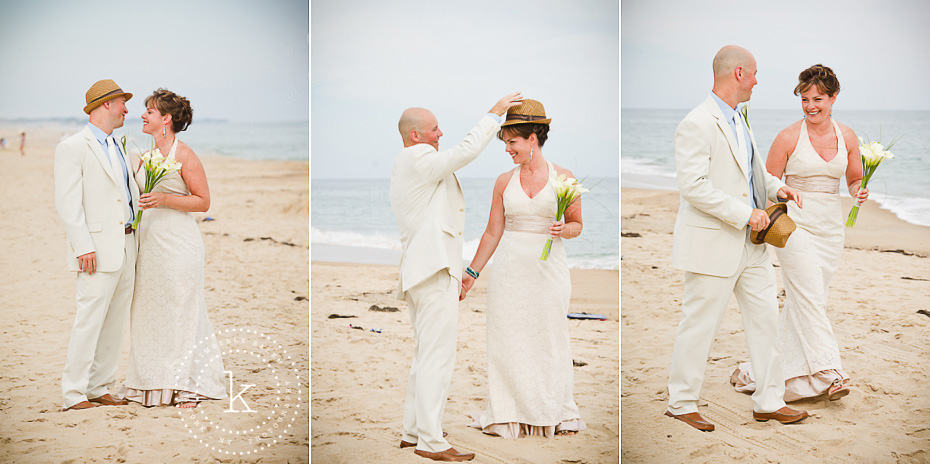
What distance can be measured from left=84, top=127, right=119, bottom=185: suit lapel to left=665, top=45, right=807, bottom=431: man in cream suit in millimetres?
3085

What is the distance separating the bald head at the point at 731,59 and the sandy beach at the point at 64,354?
9.93 feet

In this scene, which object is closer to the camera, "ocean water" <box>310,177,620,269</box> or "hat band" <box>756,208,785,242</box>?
"hat band" <box>756,208,785,242</box>

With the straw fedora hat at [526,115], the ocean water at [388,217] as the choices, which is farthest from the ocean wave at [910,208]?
the straw fedora hat at [526,115]

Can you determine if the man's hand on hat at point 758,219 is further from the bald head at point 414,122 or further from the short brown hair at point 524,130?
the bald head at point 414,122

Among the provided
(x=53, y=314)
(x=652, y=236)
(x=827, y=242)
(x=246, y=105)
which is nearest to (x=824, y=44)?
(x=827, y=242)

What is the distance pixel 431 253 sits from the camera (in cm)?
506

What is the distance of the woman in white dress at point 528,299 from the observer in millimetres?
5328

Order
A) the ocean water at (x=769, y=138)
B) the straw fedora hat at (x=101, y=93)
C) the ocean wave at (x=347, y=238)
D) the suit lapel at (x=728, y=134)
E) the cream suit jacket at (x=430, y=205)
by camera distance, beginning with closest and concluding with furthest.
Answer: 1. the cream suit jacket at (x=430, y=205)
2. the suit lapel at (x=728, y=134)
3. the straw fedora hat at (x=101, y=93)
4. the ocean water at (x=769, y=138)
5. the ocean wave at (x=347, y=238)

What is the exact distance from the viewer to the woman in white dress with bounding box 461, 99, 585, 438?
5328 millimetres

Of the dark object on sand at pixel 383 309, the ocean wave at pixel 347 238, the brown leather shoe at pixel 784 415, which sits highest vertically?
Result: the ocean wave at pixel 347 238

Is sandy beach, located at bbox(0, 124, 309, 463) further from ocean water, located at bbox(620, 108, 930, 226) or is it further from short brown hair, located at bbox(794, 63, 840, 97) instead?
short brown hair, located at bbox(794, 63, 840, 97)

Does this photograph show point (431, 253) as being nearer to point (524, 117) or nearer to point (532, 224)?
point (532, 224)

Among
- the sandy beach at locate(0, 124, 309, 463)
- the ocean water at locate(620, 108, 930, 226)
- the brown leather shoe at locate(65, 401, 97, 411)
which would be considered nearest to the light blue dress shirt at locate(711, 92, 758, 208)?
the ocean water at locate(620, 108, 930, 226)

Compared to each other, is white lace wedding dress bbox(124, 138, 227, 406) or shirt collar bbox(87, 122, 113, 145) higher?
shirt collar bbox(87, 122, 113, 145)
